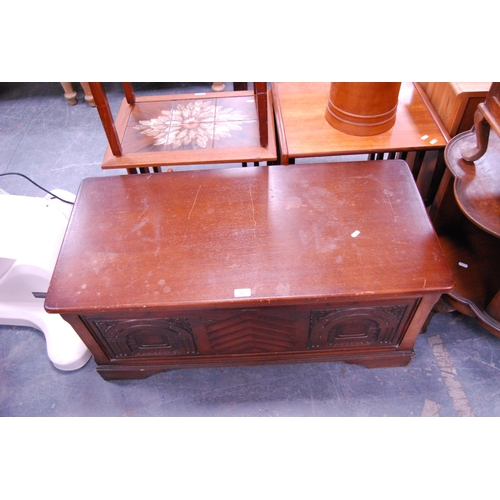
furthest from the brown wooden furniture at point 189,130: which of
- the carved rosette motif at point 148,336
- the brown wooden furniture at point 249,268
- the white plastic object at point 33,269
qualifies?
the carved rosette motif at point 148,336

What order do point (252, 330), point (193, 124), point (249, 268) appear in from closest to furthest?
point (249, 268), point (252, 330), point (193, 124)

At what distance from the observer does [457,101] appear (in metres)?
1.41

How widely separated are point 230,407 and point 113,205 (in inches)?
A: 30.0

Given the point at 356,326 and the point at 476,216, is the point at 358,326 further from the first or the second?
the point at 476,216

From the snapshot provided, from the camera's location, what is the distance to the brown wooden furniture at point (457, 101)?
1.38m

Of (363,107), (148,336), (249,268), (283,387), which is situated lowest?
(283,387)

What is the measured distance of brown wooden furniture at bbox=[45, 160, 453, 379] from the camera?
41.9 inches

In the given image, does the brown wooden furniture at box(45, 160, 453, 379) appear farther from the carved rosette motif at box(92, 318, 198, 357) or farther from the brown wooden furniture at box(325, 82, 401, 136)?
the brown wooden furniture at box(325, 82, 401, 136)

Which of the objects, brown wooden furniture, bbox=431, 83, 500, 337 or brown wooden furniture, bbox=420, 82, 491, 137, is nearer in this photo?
brown wooden furniture, bbox=431, 83, 500, 337

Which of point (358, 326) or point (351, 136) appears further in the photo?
point (351, 136)

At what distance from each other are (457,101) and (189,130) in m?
0.98

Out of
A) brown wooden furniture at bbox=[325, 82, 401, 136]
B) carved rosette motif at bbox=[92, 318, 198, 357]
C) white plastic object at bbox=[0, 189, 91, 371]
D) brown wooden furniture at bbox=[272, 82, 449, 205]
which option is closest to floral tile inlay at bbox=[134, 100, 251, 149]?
brown wooden furniture at bbox=[272, 82, 449, 205]

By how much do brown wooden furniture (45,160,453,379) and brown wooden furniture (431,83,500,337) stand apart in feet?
0.46

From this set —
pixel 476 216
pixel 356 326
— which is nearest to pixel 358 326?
pixel 356 326
